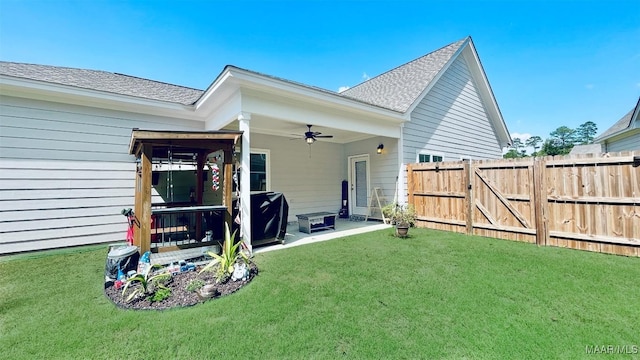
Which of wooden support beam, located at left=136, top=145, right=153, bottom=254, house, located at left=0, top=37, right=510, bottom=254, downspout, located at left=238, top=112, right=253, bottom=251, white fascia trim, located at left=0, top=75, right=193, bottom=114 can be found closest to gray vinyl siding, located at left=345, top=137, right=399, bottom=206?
house, located at left=0, top=37, right=510, bottom=254

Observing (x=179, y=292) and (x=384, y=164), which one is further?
(x=384, y=164)

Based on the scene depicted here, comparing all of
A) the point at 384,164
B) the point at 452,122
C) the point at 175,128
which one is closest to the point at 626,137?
the point at 452,122

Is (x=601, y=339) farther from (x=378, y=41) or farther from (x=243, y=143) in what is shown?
(x=378, y=41)

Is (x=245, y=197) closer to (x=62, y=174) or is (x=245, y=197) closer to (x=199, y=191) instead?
(x=199, y=191)

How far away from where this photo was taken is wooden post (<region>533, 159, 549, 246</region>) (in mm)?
4883

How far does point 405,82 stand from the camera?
28.4 feet

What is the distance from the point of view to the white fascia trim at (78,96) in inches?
174

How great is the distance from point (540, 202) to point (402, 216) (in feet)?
8.52

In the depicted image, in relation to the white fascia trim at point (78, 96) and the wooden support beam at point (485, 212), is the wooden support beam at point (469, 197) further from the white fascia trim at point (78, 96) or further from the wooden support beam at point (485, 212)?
the white fascia trim at point (78, 96)

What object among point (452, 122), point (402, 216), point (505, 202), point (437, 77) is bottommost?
point (402, 216)

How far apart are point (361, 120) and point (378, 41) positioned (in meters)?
6.52

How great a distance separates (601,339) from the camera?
2055 millimetres

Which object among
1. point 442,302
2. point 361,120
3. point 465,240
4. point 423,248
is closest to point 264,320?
point 442,302

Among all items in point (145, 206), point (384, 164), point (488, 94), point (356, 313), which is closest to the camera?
point (356, 313)
